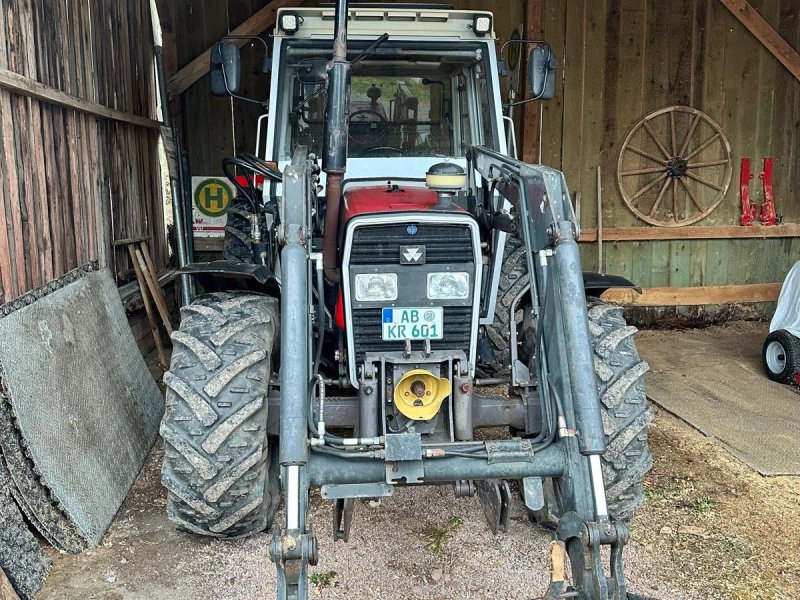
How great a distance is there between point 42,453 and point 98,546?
0.47 meters

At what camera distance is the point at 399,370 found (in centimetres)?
284

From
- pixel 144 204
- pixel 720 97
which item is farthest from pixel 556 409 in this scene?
pixel 720 97

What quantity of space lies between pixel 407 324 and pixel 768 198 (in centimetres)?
586

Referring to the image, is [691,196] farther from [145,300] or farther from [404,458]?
[404,458]

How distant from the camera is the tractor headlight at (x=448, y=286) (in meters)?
2.88

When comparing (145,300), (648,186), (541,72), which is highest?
(541,72)

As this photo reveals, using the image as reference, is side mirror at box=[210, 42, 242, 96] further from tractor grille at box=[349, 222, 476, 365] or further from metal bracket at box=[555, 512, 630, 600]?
metal bracket at box=[555, 512, 630, 600]

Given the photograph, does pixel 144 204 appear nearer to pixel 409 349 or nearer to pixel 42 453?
pixel 42 453

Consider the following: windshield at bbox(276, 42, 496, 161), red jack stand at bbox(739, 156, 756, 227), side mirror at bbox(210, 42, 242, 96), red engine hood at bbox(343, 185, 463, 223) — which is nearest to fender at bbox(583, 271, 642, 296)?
red engine hood at bbox(343, 185, 463, 223)

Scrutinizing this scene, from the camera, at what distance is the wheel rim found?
18.6 ft

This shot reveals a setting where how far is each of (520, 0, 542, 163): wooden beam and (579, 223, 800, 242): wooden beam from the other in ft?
3.09

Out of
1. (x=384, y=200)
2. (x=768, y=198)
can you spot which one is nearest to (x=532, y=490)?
(x=384, y=200)

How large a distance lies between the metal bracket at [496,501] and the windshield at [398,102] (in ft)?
6.14

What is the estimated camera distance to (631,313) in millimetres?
7438
